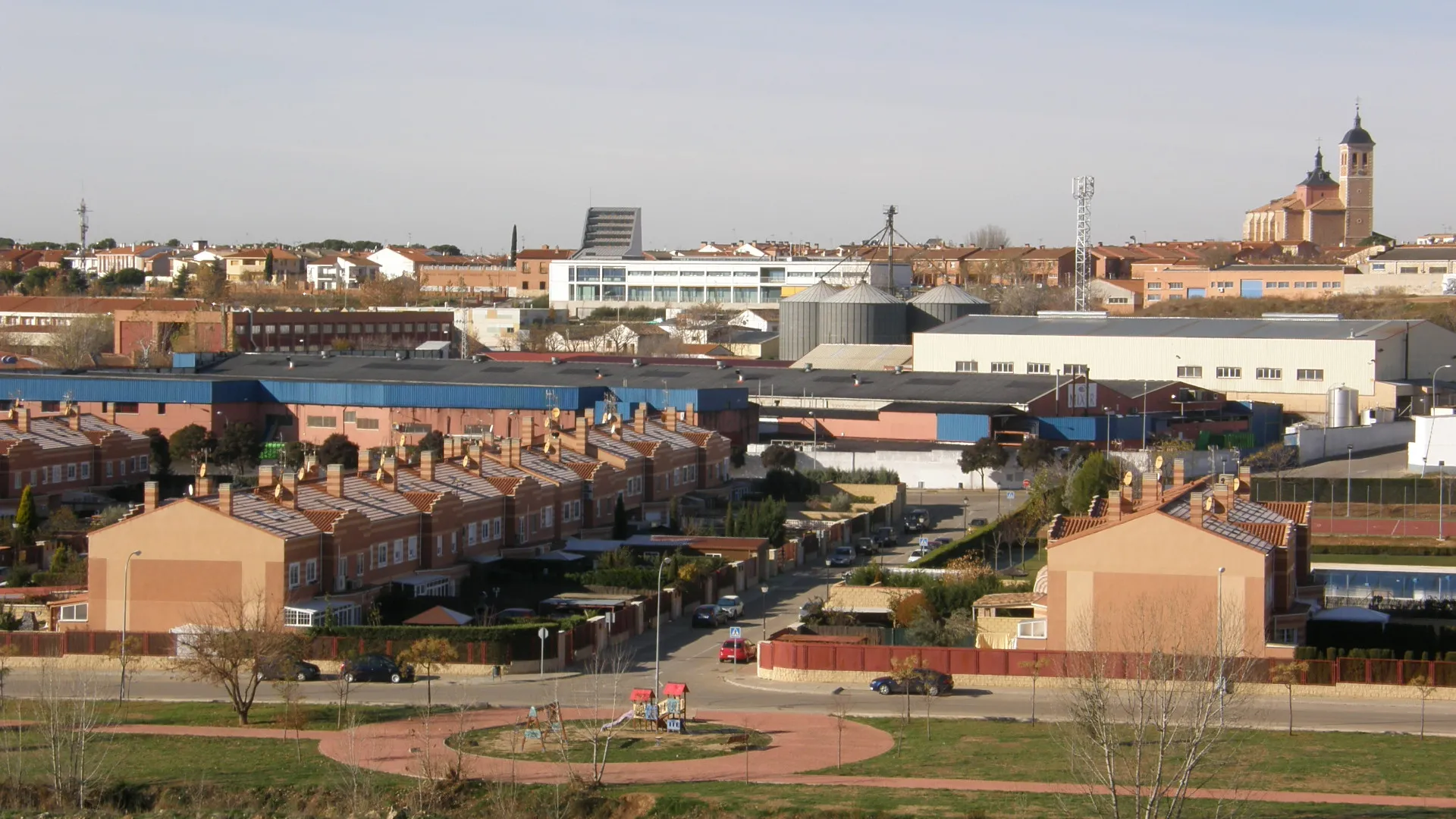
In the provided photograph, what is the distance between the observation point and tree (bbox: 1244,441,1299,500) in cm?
5119

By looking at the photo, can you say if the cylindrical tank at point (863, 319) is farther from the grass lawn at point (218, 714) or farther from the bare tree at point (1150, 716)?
the grass lawn at point (218, 714)

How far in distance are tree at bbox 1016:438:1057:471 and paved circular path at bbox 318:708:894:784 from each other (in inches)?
987

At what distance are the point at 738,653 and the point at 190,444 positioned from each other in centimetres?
2483

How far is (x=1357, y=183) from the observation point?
12850 cm

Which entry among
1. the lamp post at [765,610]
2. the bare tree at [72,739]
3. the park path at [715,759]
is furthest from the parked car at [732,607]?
the bare tree at [72,739]

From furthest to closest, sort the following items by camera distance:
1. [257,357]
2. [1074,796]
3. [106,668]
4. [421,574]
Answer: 1. [257,357]
2. [421,574]
3. [106,668]
4. [1074,796]

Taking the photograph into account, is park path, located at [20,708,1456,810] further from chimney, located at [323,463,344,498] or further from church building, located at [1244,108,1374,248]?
church building, located at [1244,108,1374,248]

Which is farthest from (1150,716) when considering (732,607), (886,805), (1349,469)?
(1349,469)

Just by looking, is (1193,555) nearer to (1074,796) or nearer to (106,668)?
(1074,796)

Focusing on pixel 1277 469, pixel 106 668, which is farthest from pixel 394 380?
pixel 106 668

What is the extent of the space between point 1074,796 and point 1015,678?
7111 millimetres

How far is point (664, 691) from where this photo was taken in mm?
27172

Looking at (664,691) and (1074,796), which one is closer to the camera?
(1074,796)

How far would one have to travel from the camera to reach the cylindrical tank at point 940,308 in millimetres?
78438
